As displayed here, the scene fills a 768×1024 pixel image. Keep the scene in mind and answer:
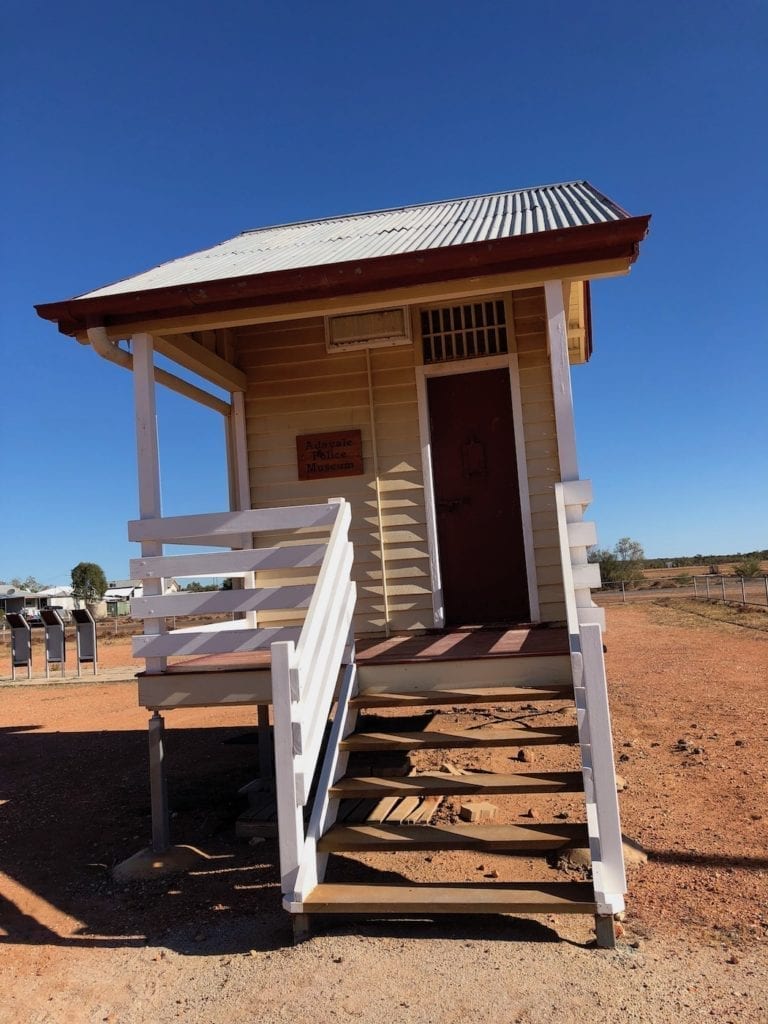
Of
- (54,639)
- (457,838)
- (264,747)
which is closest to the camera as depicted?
(457,838)

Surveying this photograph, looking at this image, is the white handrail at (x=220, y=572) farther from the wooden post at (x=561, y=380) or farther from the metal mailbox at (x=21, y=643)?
the metal mailbox at (x=21, y=643)

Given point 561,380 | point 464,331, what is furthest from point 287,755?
point 464,331

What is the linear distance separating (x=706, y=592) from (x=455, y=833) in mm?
25800

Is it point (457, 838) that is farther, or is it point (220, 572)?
point (220, 572)

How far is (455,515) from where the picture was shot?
7051 millimetres

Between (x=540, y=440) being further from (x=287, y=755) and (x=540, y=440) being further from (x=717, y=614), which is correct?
(x=717, y=614)

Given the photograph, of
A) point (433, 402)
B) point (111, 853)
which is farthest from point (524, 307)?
point (111, 853)

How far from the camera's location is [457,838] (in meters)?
4.09

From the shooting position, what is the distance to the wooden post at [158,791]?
18.1ft

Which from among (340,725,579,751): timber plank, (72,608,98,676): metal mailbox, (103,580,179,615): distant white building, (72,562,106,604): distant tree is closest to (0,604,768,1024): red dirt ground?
(340,725,579,751): timber plank

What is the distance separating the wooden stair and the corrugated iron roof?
2942 mm

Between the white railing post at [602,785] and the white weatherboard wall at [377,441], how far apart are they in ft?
9.60

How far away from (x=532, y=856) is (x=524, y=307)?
4.50 m

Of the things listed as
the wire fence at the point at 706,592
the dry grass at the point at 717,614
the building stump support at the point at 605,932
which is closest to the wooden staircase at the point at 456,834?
the building stump support at the point at 605,932
